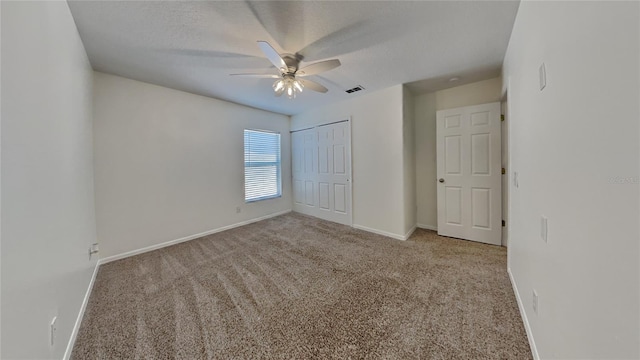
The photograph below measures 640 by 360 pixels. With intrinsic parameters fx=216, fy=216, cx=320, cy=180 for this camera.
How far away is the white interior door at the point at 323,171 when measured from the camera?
4.03m

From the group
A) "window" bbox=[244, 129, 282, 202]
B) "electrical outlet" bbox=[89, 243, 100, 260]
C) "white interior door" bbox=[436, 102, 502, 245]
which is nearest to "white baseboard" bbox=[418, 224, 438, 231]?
"white interior door" bbox=[436, 102, 502, 245]

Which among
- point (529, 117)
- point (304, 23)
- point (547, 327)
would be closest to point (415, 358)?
point (547, 327)

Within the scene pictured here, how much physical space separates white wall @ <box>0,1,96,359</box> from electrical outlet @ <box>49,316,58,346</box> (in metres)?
0.03

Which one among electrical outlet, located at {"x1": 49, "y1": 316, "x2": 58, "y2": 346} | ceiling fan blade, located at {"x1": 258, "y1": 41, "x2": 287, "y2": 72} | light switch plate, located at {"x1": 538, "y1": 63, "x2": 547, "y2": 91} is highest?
ceiling fan blade, located at {"x1": 258, "y1": 41, "x2": 287, "y2": 72}

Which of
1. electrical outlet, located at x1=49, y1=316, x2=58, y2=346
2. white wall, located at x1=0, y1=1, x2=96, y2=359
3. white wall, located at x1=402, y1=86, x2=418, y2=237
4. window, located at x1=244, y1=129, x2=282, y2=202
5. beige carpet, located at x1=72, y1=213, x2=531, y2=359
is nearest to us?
white wall, located at x1=0, y1=1, x2=96, y2=359

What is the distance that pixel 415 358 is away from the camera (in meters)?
1.30

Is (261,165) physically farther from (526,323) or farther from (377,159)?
(526,323)

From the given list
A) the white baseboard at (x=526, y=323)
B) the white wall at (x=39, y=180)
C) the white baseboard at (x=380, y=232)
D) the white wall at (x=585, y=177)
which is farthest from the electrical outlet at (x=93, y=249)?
the white baseboard at (x=526, y=323)

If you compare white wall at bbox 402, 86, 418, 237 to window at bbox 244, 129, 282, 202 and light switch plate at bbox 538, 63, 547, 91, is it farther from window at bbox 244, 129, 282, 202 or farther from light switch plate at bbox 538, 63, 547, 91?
window at bbox 244, 129, 282, 202

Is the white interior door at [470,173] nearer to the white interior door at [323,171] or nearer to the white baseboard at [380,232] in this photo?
the white baseboard at [380,232]

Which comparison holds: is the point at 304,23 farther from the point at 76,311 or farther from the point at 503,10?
the point at 76,311

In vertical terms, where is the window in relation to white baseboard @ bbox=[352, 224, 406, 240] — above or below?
above

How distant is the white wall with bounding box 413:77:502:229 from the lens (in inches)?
134

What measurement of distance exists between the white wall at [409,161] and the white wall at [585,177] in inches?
72.9
